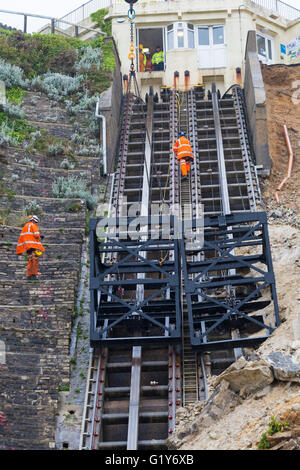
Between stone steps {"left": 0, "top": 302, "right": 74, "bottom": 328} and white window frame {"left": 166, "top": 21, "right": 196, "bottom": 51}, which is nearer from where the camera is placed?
stone steps {"left": 0, "top": 302, "right": 74, "bottom": 328}

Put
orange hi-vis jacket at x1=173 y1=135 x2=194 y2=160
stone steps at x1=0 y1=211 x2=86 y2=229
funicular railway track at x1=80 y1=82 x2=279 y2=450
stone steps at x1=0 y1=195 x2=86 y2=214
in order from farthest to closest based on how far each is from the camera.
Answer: orange hi-vis jacket at x1=173 y1=135 x2=194 y2=160 → stone steps at x1=0 y1=195 x2=86 y2=214 → stone steps at x1=0 y1=211 x2=86 y2=229 → funicular railway track at x1=80 y1=82 x2=279 y2=450

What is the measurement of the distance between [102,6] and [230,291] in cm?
2092

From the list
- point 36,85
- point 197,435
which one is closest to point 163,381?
point 197,435

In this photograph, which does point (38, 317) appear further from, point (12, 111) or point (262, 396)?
point (12, 111)

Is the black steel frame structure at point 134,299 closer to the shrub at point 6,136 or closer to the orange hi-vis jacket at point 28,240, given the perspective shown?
the orange hi-vis jacket at point 28,240

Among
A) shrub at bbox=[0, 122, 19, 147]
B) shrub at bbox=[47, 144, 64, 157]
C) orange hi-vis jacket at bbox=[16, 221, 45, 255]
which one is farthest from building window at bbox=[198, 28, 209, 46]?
orange hi-vis jacket at bbox=[16, 221, 45, 255]

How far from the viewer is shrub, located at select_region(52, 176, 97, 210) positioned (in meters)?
21.9

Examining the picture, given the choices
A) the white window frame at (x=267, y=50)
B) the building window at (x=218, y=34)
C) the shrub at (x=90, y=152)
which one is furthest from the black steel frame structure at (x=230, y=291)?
the white window frame at (x=267, y=50)

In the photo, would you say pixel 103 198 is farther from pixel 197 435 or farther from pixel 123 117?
pixel 197 435

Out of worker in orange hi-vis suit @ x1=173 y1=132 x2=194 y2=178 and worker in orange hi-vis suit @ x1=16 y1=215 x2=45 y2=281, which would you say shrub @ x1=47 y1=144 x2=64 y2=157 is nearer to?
worker in orange hi-vis suit @ x1=173 y1=132 x2=194 y2=178

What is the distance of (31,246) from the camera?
17.7m

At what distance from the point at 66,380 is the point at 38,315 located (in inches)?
75.4

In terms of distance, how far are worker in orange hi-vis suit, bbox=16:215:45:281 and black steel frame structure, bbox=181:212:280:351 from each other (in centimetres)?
348
